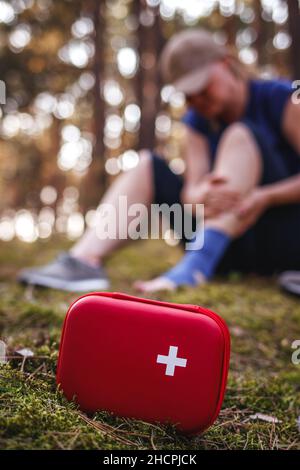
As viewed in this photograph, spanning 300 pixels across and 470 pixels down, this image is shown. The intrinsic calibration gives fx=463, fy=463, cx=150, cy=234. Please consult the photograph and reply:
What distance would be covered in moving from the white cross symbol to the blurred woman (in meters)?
1.29

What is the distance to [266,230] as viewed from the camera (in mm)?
2652

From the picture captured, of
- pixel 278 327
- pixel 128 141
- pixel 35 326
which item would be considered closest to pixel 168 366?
pixel 35 326

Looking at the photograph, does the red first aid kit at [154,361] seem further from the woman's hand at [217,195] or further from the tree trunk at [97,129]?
the tree trunk at [97,129]

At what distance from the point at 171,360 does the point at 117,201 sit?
1.80 metres

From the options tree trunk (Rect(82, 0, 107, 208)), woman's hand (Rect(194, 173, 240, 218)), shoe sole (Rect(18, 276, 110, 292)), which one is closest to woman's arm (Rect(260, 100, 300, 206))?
woman's hand (Rect(194, 173, 240, 218))

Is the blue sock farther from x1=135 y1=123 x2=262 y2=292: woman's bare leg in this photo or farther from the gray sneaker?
the gray sneaker

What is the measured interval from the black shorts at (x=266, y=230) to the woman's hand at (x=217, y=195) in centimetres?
27

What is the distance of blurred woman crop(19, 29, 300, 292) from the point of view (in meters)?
2.44

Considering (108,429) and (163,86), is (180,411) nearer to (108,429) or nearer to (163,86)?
(108,429)

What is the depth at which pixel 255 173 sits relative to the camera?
251cm

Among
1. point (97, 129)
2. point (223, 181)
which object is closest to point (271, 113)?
point (223, 181)

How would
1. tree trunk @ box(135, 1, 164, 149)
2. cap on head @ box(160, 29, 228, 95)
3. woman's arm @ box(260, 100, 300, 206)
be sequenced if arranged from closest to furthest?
1. woman's arm @ box(260, 100, 300, 206)
2. cap on head @ box(160, 29, 228, 95)
3. tree trunk @ box(135, 1, 164, 149)

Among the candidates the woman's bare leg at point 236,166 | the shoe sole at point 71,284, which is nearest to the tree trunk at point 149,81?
the woman's bare leg at point 236,166

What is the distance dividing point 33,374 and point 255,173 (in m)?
1.75
